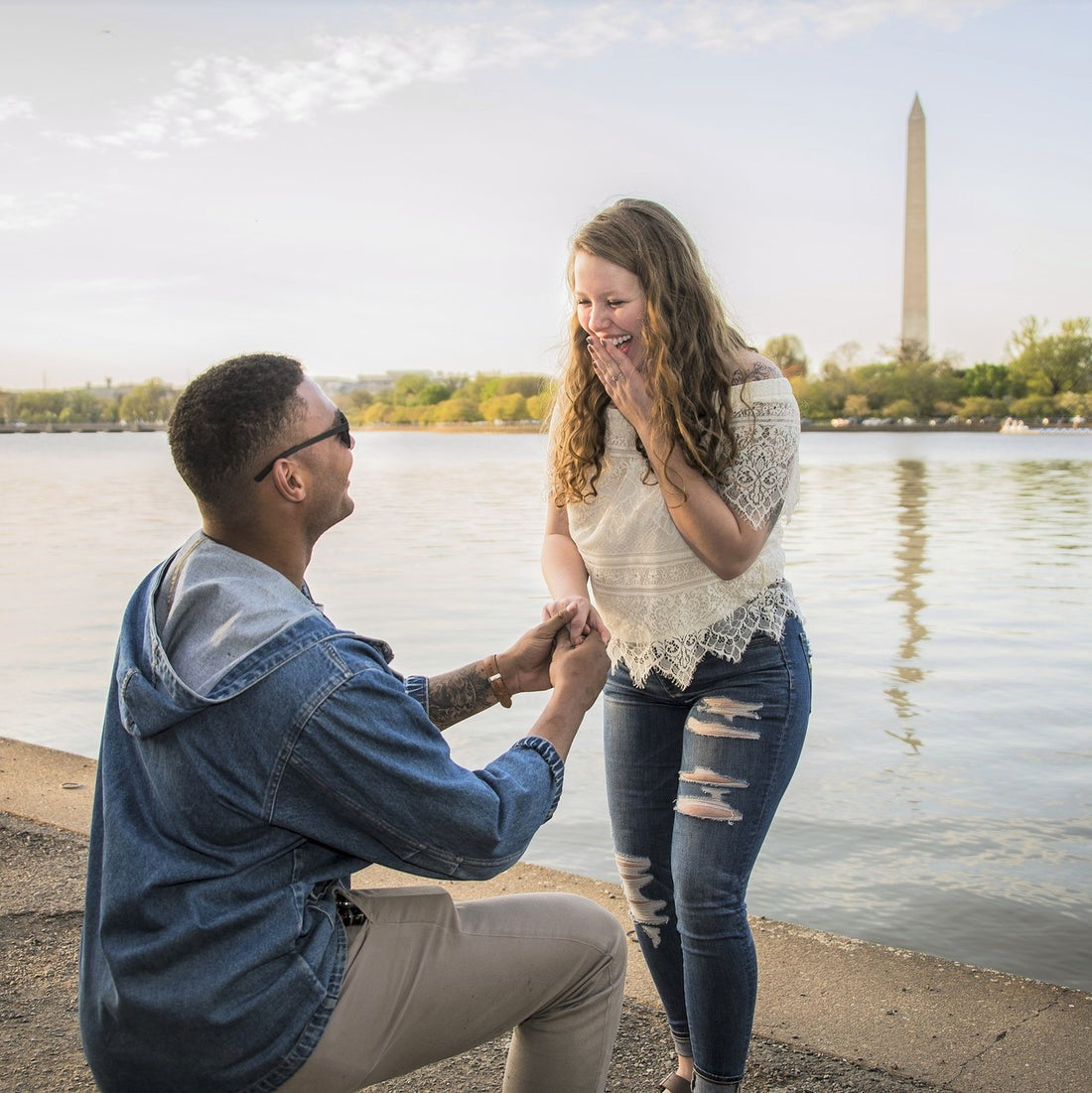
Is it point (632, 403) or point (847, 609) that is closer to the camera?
point (632, 403)

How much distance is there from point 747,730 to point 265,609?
4.21 ft

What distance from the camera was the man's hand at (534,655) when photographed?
100.0 inches

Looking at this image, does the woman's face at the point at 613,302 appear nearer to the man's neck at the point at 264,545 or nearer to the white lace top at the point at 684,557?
the white lace top at the point at 684,557

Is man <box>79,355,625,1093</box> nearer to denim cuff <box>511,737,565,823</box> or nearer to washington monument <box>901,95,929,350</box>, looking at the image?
denim cuff <box>511,737,565,823</box>

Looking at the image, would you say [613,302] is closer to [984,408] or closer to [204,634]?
[204,634]

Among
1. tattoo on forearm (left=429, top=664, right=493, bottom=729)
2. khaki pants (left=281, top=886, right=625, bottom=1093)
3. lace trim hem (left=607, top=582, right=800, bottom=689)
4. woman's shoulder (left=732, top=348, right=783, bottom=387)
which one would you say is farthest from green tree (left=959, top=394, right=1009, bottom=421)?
khaki pants (left=281, top=886, right=625, bottom=1093)

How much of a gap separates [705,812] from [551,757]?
2.44ft

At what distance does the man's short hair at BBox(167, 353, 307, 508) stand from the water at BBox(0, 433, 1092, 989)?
13.1ft

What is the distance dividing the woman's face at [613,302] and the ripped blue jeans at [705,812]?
755mm

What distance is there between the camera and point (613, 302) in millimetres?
Answer: 2852

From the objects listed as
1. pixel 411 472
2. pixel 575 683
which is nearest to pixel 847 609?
pixel 575 683

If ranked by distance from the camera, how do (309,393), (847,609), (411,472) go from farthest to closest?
1. (411,472)
2. (847,609)
3. (309,393)

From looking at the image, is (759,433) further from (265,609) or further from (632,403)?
(265,609)

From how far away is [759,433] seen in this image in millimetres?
2809
